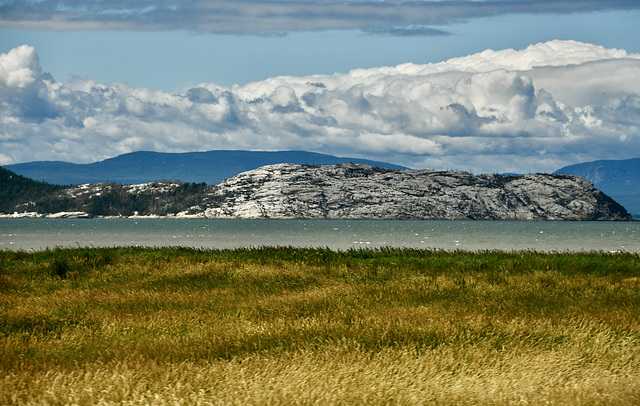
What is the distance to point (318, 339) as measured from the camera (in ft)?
42.5

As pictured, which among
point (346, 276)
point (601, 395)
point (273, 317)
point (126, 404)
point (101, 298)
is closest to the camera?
point (126, 404)

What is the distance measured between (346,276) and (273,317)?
926cm

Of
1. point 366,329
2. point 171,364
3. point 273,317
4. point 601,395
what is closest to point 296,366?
point 171,364

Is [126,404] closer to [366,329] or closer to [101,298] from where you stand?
[366,329]

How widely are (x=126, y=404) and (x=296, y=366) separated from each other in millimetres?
2787

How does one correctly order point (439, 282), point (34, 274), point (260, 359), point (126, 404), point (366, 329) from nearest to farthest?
point (126, 404)
point (260, 359)
point (366, 329)
point (439, 282)
point (34, 274)

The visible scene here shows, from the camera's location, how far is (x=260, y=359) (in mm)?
11453

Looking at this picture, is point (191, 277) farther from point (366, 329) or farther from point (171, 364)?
point (171, 364)

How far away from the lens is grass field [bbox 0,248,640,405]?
927cm

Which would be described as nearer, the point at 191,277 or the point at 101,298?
the point at 101,298

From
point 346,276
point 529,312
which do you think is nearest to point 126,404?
point 529,312

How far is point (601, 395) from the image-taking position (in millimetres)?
9453

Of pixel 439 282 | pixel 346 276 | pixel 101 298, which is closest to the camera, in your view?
pixel 101 298

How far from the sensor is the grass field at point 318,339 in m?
9.27
